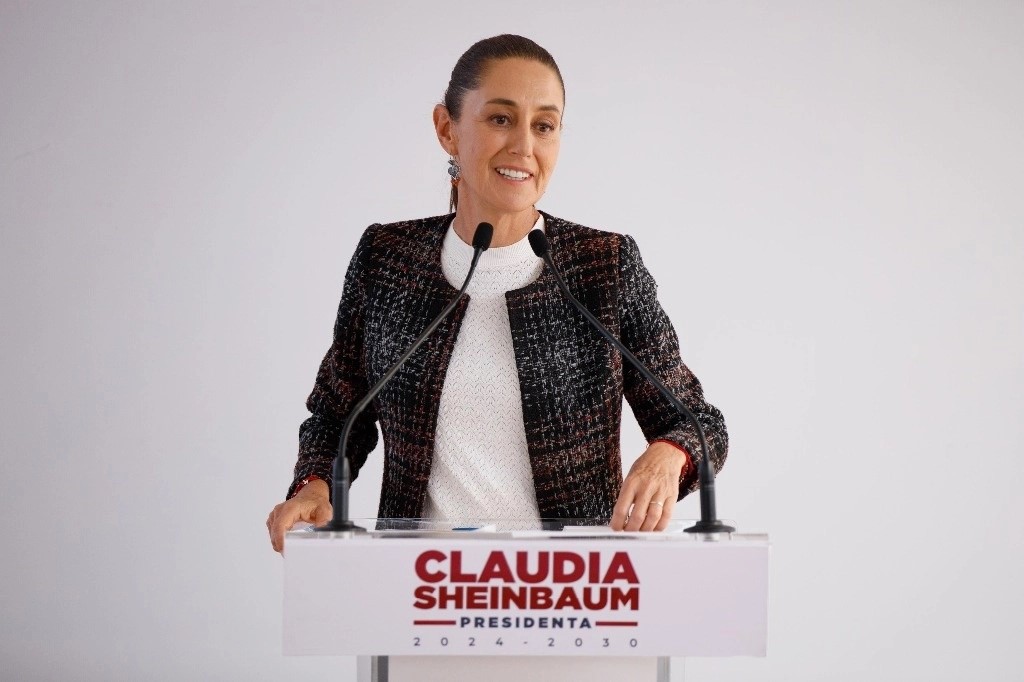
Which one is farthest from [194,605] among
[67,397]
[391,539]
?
[391,539]

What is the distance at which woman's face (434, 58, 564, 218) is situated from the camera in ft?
5.13

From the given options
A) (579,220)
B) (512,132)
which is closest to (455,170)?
(512,132)

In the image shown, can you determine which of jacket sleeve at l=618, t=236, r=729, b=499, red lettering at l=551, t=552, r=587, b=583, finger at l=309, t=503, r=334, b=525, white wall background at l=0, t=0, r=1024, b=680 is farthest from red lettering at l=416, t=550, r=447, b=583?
white wall background at l=0, t=0, r=1024, b=680

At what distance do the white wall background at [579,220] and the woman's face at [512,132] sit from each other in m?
1.88

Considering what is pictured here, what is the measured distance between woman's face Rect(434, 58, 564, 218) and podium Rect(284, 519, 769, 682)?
670mm

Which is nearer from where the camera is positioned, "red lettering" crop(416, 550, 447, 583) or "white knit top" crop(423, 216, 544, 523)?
"red lettering" crop(416, 550, 447, 583)

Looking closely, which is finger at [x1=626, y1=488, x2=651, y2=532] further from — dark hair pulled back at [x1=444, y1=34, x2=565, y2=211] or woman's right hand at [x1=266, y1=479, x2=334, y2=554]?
dark hair pulled back at [x1=444, y1=34, x2=565, y2=211]

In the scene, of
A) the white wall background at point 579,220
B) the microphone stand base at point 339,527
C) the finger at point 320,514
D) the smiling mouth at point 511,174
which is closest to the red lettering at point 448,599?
the microphone stand base at point 339,527

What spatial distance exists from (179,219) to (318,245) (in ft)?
1.43

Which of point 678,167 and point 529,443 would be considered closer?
point 529,443

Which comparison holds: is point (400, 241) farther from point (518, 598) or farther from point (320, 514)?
point (518, 598)

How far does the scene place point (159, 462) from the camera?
3.38 m

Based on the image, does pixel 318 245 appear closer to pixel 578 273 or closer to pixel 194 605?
pixel 194 605

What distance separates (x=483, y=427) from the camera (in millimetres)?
1517
